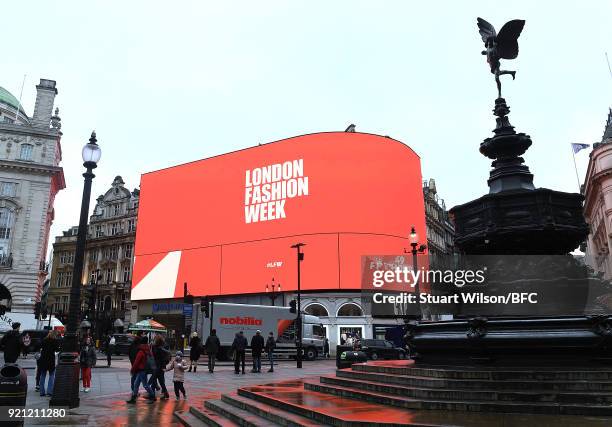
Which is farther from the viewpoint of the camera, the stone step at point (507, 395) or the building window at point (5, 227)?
the building window at point (5, 227)

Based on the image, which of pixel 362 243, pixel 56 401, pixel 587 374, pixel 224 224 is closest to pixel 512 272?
pixel 587 374

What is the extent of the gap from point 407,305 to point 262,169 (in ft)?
64.5

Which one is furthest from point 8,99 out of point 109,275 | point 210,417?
point 210,417

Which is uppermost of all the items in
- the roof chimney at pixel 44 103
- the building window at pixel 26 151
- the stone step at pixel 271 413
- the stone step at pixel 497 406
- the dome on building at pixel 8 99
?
the dome on building at pixel 8 99

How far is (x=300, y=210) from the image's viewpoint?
4472 cm

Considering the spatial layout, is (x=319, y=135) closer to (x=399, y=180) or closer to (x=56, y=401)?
(x=399, y=180)

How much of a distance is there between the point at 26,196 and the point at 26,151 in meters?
4.85

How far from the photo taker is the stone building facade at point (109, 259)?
229ft

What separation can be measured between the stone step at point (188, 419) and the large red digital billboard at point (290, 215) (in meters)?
33.6

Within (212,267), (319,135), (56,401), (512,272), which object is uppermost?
(319,135)

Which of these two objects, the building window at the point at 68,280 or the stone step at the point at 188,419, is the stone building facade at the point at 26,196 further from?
the stone step at the point at 188,419

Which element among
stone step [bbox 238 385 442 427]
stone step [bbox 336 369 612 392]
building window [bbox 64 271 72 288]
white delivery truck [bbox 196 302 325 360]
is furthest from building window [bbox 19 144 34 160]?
stone step [bbox 336 369 612 392]

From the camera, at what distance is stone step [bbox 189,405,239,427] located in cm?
832

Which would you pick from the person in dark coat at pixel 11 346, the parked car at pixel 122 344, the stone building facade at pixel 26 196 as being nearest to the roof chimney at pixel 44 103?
the stone building facade at pixel 26 196
